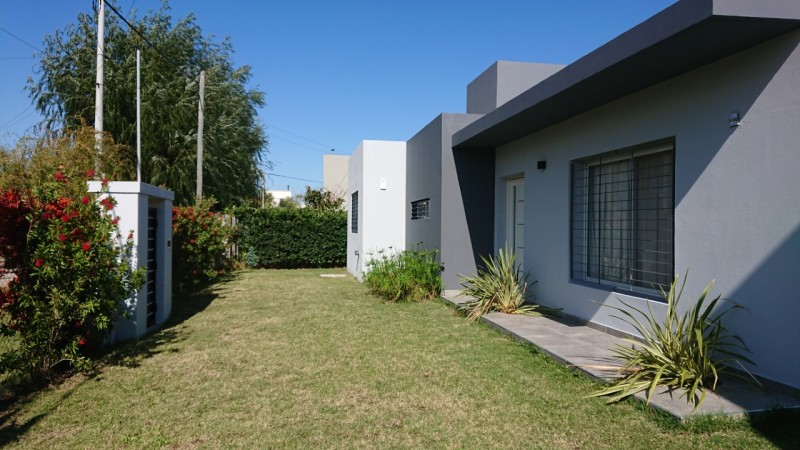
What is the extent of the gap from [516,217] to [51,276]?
24.0ft

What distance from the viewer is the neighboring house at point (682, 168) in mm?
4012

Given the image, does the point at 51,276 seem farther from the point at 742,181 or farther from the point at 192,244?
the point at 742,181

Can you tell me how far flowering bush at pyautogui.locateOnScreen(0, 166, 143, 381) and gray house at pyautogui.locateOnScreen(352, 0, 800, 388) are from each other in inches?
213

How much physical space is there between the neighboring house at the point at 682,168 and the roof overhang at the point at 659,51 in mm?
15

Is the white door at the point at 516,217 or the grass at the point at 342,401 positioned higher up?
the white door at the point at 516,217

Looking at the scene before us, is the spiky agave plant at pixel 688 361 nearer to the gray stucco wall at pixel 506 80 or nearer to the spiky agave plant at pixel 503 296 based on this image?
the spiky agave plant at pixel 503 296

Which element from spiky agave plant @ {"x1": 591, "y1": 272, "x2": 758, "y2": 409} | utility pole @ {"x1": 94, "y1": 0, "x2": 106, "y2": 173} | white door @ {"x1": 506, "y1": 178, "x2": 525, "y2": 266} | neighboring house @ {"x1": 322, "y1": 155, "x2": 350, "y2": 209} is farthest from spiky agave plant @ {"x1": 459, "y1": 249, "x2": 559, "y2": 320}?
neighboring house @ {"x1": 322, "y1": 155, "x2": 350, "y2": 209}

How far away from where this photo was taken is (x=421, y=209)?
12430 millimetres

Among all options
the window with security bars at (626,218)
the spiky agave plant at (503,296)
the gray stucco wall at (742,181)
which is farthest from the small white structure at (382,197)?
the gray stucco wall at (742,181)

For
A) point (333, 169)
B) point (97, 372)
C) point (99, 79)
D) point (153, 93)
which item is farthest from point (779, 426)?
point (333, 169)

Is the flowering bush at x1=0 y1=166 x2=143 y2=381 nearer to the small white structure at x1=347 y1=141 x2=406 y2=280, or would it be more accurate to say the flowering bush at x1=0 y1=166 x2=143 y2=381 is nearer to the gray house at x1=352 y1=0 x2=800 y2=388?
the gray house at x1=352 y1=0 x2=800 y2=388

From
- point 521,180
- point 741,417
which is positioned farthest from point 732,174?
point 521,180

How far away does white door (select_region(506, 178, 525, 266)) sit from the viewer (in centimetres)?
930

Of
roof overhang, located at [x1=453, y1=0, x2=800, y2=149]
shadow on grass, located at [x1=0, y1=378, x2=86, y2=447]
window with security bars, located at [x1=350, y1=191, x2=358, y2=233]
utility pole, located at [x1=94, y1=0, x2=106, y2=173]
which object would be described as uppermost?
utility pole, located at [x1=94, y1=0, x2=106, y2=173]
